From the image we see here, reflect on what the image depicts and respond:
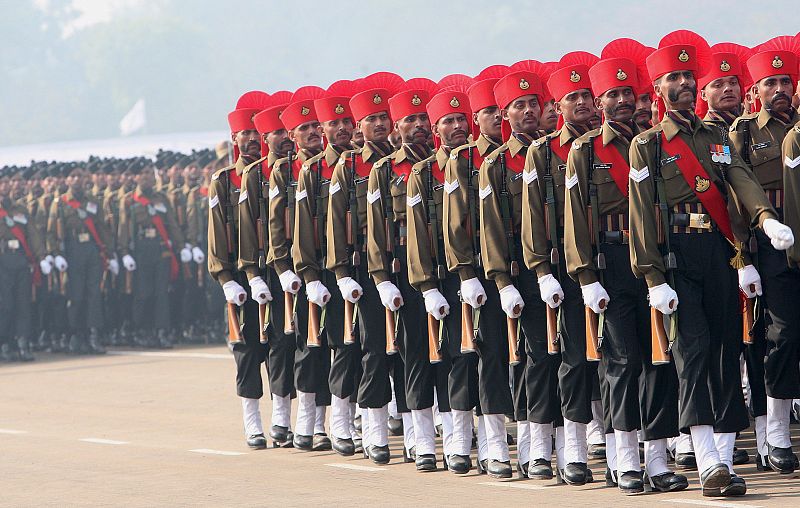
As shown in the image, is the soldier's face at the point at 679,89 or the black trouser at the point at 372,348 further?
the black trouser at the point at 372,348

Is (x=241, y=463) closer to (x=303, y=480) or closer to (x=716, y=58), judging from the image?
(x=303, y=480)

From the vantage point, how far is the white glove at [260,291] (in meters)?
11.5

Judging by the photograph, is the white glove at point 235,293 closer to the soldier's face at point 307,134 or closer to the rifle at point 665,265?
the soldier's face at point 307,134

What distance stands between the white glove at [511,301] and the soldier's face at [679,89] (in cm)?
135

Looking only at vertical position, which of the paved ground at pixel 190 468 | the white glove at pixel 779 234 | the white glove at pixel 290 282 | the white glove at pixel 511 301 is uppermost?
the white glove at pixel 290 282

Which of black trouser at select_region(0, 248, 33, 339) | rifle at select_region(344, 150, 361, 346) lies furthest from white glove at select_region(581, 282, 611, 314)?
black trouser at select_region(0, 248, 33, 339)

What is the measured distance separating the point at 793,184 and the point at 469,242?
70.9 inches

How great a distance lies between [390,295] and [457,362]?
62 cm

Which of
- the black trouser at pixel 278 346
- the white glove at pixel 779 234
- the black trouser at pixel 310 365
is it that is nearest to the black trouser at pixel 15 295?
the black trouser at pixel 278 346

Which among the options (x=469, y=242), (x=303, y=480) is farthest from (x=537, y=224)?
(x=303, y=480)

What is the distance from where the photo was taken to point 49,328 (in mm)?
20688

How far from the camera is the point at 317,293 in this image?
11078 mm

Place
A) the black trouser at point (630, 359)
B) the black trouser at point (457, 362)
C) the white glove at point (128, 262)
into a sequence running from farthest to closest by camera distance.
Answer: the white glove at point (128, 262), the black trouser at point (457, 362), the black trouser at point (630, 359)

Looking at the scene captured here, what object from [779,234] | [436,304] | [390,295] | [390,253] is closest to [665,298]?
[779,234]
